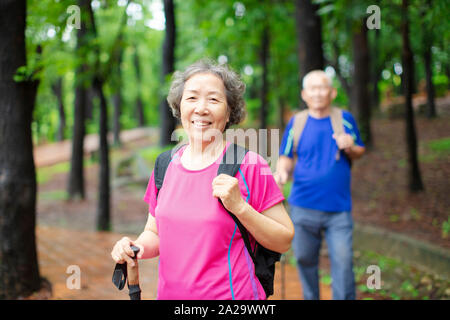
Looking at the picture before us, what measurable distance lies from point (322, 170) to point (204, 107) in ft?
6.74

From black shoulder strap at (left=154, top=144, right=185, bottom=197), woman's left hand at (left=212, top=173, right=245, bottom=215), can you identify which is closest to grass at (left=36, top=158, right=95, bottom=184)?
black shoulder strap at (left=154, top=144, right=185, bottom=197)

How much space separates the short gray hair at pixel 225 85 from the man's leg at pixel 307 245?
6.13 ft

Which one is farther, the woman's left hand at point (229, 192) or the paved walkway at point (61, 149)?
the paved walkway at point (61, 149)

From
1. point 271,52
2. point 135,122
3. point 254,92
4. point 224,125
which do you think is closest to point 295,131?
point 224,125

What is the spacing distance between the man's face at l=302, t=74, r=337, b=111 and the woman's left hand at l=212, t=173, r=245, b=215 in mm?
2239

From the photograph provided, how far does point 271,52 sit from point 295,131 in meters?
13.8

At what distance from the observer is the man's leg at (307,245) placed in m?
3.73

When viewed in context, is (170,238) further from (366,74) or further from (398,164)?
(366,74)

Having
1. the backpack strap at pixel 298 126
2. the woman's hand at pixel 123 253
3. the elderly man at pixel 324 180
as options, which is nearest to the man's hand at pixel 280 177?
the elderly man at pixel 324 180

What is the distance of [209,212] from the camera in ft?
5.74

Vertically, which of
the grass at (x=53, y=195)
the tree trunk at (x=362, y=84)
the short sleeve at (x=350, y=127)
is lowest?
the grass at (x=53, y=195)

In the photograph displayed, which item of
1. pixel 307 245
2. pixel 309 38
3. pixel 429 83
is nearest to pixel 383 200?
pixel 309 38

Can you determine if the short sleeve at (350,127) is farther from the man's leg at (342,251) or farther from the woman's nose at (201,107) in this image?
the woman's nose at (201,107)

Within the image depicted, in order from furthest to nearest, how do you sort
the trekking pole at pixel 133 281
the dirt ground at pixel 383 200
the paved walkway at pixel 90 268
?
the dirt ground at pixel 383 200 < the paved walkway at pixel 90 268 < the trekking pole at pixel 133 281
